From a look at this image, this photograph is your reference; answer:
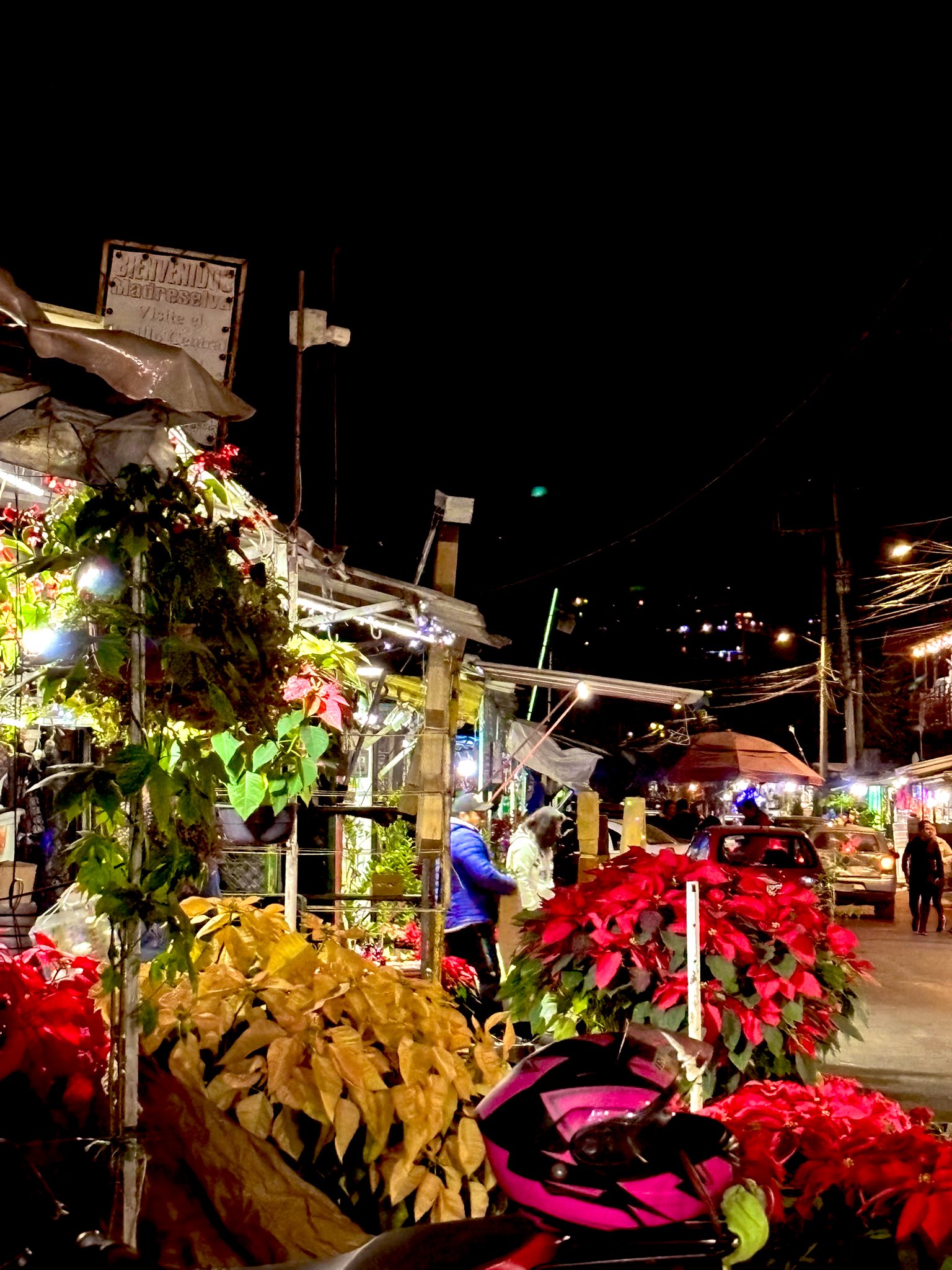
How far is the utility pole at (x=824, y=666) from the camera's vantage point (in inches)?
1280

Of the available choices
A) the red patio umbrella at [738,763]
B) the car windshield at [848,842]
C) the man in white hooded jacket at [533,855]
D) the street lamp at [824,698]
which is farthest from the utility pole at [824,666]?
the man in white hooded jacket at [533,855]

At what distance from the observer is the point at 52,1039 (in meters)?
3.09

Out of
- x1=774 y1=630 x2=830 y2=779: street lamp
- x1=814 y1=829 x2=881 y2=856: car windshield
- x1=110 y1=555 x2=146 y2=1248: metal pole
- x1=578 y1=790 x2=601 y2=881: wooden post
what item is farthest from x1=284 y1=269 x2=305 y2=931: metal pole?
x1=774 y1=630 x2=830 y2=779: street lamp

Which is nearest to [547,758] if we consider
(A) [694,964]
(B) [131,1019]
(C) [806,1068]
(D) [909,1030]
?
(D) [909,1030]

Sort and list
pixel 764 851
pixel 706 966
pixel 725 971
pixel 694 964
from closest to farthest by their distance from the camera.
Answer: pixel 694 964 → pixel 725 971 → pixel 706 966 → pixel 764 851

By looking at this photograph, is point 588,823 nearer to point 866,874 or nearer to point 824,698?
point 866,874

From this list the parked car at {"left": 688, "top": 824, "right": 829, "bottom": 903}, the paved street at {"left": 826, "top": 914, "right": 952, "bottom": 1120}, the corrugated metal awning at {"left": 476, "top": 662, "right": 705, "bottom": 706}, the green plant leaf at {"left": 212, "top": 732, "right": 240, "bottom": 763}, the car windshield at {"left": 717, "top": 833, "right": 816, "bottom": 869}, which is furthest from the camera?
the car windshield at {"left": 717, "top": 833, "right": 816, "bottom": 869}

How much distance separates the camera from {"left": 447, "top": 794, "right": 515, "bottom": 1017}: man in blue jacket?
8508mm

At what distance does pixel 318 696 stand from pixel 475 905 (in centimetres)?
447

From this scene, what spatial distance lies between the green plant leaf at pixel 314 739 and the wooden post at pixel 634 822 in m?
10.7

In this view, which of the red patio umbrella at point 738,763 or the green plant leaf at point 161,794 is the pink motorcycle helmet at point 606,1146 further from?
the red patio umbrella at point 738,763

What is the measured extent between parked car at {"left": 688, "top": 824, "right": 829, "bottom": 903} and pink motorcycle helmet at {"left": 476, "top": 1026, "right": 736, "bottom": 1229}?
Answer: 11.6 metres

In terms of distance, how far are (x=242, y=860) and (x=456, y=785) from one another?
6373mm

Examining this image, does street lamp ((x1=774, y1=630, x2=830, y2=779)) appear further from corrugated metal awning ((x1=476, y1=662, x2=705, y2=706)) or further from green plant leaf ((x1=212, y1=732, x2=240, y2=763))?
green plant leaf ((x1=212, y1=732, x2=240, y2=763))
